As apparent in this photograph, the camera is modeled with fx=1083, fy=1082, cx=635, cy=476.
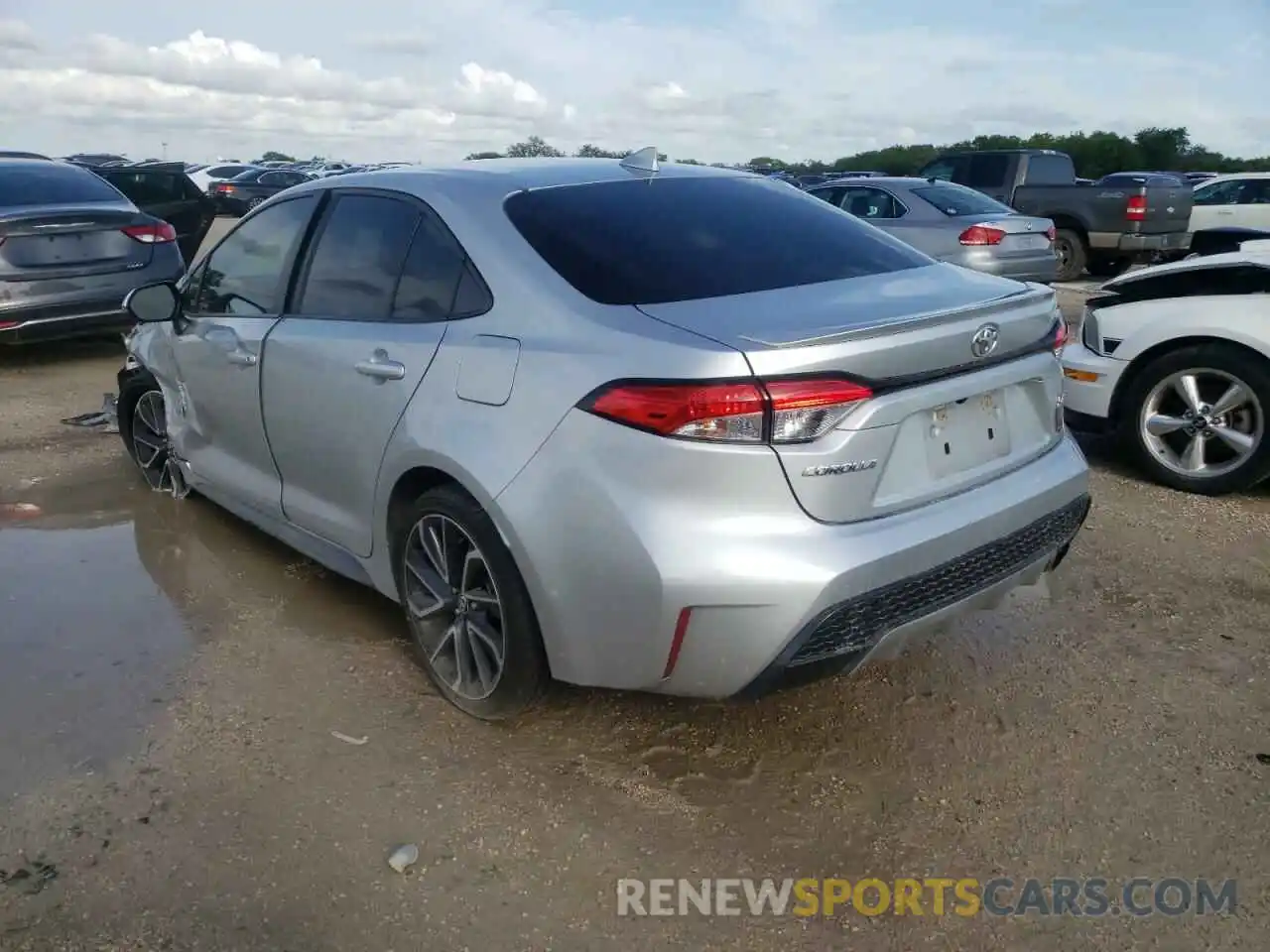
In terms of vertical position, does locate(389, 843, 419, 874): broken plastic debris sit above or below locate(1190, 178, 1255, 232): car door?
below

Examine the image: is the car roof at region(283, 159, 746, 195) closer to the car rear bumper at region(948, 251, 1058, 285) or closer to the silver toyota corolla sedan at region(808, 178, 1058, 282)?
the silver toyota corolla sedan at region(808, 178, 1058, 282)

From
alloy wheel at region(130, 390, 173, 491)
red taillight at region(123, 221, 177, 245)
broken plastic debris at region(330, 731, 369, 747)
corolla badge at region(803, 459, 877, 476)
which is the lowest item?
broken plastic debris at region(330, 731, 369, 747)

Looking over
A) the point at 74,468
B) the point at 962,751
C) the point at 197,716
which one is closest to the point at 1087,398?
the point at 962,751

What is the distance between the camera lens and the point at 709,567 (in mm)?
2488

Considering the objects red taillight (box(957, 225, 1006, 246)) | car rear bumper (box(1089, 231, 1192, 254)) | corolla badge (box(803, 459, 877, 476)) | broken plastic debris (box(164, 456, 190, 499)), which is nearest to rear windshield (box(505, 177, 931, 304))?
corolla badge (box(803, 459, 877, 476))

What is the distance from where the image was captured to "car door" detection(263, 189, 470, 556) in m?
3.19

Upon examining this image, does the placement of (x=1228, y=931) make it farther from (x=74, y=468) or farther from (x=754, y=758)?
(x=74, y=468)

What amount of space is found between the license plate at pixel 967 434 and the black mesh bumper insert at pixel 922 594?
23 cm

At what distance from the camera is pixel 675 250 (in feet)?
10.0

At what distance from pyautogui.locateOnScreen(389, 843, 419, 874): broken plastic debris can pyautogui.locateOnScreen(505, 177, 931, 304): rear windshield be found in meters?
1.45

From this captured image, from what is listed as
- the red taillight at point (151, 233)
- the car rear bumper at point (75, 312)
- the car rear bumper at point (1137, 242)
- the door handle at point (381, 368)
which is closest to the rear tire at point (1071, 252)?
the car rear bumper at point (1137, 242)

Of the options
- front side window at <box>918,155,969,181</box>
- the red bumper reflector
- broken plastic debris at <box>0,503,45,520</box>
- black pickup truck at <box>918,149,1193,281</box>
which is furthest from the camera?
front side window at <box>918,155,969,181</box>

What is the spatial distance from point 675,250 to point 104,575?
9.07 ft

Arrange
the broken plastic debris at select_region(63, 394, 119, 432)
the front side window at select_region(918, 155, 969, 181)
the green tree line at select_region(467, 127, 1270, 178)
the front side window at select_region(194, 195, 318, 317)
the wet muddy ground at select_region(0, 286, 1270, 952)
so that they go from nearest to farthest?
the wet muddy ground at select_region(0, 286, 1270, 952)
the front side window at select_region(194, 195, 318, 317)
the broken plastic debris at select_region(63, 394, 119, 432)
the front side window at select_region(918, 155, 969, 181)
the green tree line at select_region(467, 127, 1270, 178)
